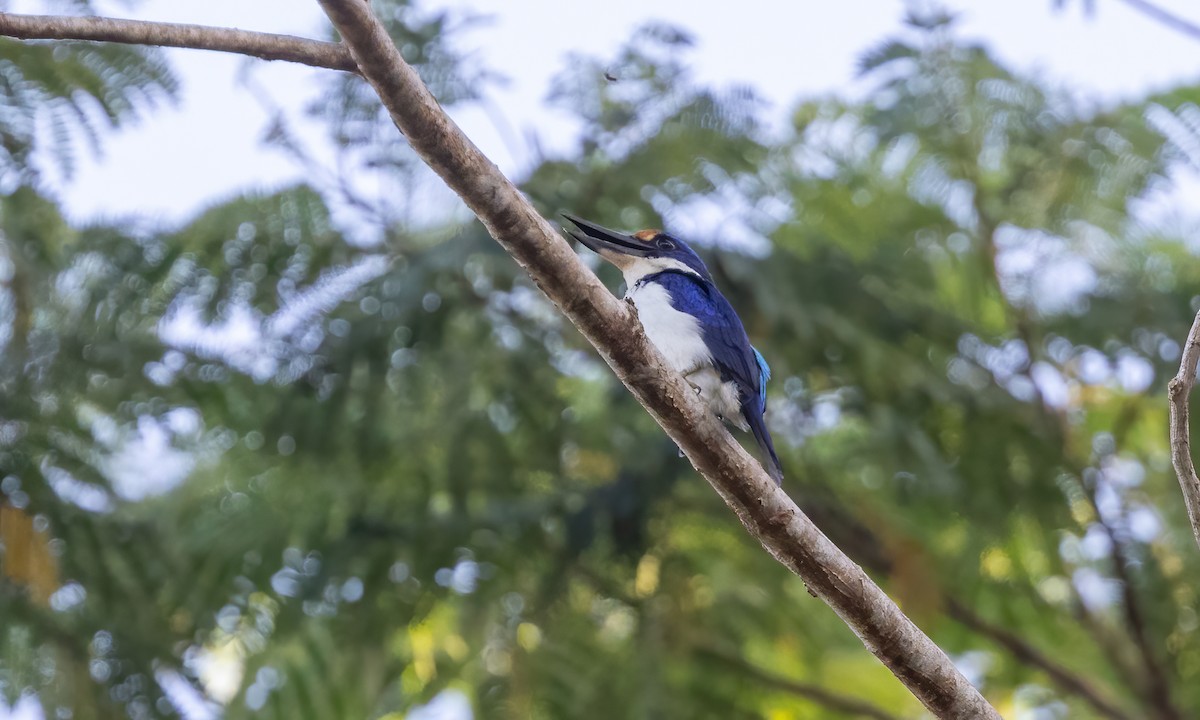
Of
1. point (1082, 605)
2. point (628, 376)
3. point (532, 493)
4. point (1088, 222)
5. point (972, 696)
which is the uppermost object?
point (628, 376)

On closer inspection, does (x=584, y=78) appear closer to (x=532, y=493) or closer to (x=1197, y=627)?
(x=532, y=493)

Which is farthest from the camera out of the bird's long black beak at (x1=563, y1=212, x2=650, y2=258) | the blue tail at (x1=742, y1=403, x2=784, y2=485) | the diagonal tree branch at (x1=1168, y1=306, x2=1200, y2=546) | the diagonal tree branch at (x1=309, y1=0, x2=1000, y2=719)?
the bird's long black beak at (x1=563, y1=212, x2=650, y2=258)

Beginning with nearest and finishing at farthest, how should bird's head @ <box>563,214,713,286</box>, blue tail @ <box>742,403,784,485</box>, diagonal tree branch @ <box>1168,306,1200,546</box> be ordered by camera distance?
diagonal tree branch @ <box>1168,306,1200,546</box>
blue tail @ <box>742,403,784,485</box>
bird's head @ <box>563,214,713,286</box>

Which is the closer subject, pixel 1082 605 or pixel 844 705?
pixel 844 705

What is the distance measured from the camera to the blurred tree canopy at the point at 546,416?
523 cm

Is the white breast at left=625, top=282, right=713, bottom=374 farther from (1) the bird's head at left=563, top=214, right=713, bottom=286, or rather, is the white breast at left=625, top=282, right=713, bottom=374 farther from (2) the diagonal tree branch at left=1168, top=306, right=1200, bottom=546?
(2) the diagonal tree branch at left=1168, top=306, right=1200, bottom=546

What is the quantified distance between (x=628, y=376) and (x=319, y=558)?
280 centimetres

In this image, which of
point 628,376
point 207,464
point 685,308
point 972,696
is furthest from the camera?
point 207,464

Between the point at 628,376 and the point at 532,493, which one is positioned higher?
the point at 628,376

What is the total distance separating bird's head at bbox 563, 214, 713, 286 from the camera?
189 inches

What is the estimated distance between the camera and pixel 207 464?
6.61 metres

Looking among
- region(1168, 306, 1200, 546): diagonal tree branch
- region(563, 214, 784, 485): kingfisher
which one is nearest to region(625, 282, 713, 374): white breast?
region(563, 214, 784, 485): kingfisher

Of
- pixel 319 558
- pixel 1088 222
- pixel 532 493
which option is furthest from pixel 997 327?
pixel 319 558

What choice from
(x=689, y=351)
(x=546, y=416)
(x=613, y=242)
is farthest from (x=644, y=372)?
(x=546, y=416)
